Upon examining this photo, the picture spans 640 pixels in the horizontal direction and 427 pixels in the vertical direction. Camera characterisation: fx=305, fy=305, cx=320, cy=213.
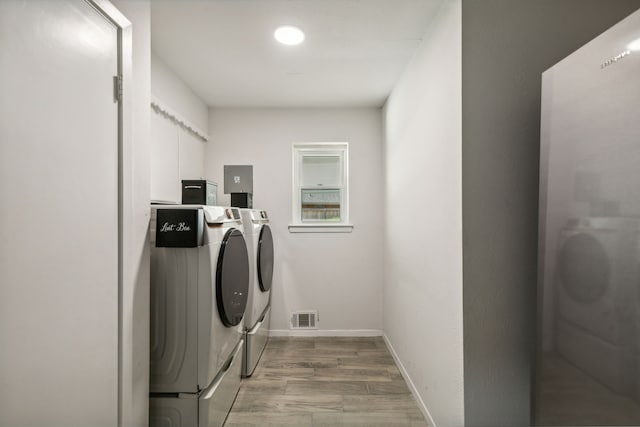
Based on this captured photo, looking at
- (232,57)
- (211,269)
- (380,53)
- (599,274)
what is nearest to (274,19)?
(232,57)

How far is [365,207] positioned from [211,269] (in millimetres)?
2088

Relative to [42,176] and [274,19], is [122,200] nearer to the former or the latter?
[42,176]

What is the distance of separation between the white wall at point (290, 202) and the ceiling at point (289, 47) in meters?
0.32

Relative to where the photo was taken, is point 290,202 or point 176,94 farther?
point 290,202

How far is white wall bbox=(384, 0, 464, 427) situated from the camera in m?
1.45

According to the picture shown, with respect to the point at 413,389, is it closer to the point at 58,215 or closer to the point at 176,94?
the point at 58,215

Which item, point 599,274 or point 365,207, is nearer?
point 599,274

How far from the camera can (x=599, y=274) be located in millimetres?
905

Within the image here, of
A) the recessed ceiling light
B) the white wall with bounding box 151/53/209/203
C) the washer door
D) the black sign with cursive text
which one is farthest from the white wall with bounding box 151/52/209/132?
the washer door

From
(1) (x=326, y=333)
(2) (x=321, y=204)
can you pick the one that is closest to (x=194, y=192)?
(2) (x=321, y=204)

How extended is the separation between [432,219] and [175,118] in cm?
207

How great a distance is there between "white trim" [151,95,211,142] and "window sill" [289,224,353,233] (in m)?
1.27

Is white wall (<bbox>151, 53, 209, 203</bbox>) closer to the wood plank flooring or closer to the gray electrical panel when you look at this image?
the gray electrical panel

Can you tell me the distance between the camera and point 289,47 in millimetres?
2020
